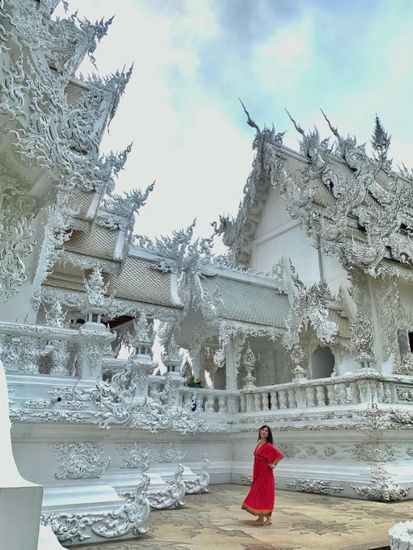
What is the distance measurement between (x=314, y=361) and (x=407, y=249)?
363 cm

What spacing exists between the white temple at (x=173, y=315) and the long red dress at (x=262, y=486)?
1077mm

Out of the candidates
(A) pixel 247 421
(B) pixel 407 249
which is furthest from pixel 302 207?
(A) pixel 247 421

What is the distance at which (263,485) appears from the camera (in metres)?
4.78

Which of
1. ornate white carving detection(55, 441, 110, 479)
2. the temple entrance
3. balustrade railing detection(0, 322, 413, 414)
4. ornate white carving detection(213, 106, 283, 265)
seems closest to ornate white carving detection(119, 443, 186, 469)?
balustrade railing detection(0, 322, 413, 414)

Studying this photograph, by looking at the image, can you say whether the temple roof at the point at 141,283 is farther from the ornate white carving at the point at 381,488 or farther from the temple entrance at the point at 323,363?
the ornate white carving at the point at 381,488

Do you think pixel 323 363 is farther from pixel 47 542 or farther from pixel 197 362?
pixel 47 542

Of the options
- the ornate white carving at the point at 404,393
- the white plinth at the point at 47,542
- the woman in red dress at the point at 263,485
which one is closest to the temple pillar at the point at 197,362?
the ornate white carving at the point at 404,393

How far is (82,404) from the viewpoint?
4395mm

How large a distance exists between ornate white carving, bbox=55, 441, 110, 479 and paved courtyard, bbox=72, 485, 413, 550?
613 mm

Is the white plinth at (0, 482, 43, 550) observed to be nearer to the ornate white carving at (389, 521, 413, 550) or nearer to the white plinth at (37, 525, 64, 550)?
the white plinth at (37, 525, 64, 550)

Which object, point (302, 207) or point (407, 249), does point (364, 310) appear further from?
point (302, 207)

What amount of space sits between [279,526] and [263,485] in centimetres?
41

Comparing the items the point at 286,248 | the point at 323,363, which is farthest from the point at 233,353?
the point at 286,248

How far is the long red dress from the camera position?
463 cm
